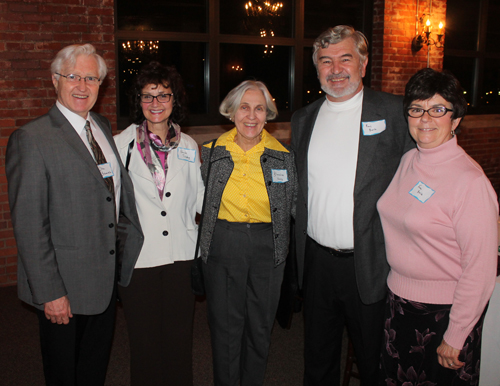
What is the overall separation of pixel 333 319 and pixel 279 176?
2.86 feet

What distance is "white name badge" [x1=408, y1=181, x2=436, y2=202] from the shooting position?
1.82 meters

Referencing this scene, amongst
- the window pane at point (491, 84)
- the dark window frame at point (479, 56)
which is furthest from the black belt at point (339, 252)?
the window pane at point (491, 84)

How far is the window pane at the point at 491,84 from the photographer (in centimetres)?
764

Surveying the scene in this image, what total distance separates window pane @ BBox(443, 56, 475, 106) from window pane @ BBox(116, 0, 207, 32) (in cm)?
449

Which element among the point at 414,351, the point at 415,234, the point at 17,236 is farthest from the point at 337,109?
the point at 17,236

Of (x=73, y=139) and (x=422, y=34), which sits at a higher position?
(x=422, y=34)

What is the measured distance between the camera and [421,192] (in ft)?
6.06

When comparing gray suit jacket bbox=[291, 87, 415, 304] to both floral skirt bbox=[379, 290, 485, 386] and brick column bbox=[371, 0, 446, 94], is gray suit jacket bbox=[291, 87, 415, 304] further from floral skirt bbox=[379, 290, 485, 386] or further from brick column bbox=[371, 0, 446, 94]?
brick column bbox=[371, 0, 446, 94]

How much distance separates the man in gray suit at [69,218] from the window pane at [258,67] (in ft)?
11.3

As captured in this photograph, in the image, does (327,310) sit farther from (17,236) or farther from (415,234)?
(17,236)

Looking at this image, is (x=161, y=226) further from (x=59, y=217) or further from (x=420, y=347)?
(x=420, y=347)

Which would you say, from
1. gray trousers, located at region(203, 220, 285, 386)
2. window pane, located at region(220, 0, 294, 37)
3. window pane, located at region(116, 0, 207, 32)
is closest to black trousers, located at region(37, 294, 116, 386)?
gray trousers, located at region(203, 220, 285, 386)

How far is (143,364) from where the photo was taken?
8.11 ft

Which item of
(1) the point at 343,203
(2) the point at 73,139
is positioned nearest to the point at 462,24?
(1) the point at 343,203
